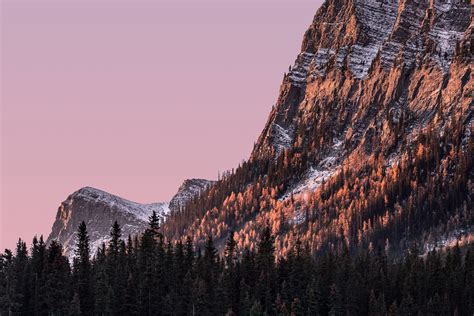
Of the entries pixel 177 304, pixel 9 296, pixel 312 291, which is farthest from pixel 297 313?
pixel 9 296

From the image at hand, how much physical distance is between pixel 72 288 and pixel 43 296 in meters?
5.77

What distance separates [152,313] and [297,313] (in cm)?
2418

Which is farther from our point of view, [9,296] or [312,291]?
[312,291]

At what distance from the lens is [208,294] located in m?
197

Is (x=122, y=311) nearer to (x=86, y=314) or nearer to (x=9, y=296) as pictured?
(x=86, y=314)

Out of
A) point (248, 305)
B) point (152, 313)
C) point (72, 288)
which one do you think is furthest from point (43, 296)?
point (248, 305)

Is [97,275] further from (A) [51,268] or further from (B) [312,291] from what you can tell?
(B) [312,291]

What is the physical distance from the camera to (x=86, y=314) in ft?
634

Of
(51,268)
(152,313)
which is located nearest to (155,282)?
(152,313)

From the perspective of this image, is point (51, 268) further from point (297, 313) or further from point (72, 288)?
point (297, 313)

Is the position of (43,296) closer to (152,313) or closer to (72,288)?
(72,288)

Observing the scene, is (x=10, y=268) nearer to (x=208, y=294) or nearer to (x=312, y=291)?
(x=208, y=294)

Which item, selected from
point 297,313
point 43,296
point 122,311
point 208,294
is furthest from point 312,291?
point 43,296

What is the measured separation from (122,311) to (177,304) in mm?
8910
